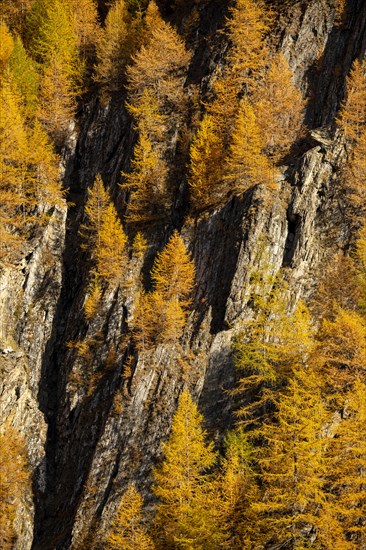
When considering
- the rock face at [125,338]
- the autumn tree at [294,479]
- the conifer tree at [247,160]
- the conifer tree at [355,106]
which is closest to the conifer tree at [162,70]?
the rock face at [125,338]

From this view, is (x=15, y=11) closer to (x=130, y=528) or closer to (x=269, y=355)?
(x=269, y=355)

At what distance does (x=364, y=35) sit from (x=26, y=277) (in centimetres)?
3084

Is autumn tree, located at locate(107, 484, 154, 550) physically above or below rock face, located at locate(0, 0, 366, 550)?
below

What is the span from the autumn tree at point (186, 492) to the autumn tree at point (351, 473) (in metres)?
5.04

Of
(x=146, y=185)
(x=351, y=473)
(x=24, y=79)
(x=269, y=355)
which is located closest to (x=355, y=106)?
(x=146, y=185)

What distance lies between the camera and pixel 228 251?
1513 inches

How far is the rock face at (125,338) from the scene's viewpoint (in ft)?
112

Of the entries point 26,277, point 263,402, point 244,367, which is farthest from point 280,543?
point 26,277

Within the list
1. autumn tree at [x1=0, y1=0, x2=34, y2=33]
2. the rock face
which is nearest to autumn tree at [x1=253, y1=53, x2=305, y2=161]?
the rock face

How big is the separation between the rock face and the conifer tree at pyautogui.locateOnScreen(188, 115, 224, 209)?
153cm

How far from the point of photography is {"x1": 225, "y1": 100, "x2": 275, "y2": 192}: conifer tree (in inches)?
1580

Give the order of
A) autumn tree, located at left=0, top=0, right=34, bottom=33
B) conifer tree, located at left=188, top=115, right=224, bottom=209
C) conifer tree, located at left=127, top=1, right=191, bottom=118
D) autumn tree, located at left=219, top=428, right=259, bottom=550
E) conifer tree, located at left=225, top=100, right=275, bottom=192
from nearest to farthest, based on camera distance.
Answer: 1. autumn tree, located at left=219, top=428, right=259, bottom=550
2. conifer tree, located at left=225, top=100, right=275, bottom=192
3. conifer tree, located at left=188, top=115, right=224, bottom=209
4. conifer tree, located at left=127, top=1, right=191, bottom=118
5. autumn tree, located at left=0, top=0, right=34, bottom=33

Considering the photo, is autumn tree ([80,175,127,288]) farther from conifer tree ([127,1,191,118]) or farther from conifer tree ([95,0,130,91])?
conifer tree ([95,0,130,91])

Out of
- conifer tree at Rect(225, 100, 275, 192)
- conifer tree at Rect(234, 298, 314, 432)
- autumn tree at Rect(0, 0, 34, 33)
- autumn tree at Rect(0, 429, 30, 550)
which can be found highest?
autumn tree at Rect(0, 0, 34, 33)
